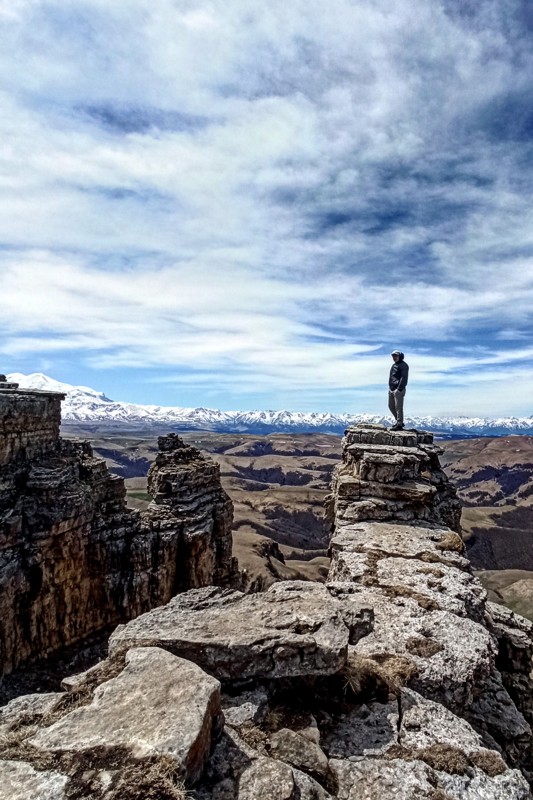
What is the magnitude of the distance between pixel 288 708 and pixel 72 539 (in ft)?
61.7

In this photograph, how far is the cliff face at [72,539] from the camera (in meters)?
20.4

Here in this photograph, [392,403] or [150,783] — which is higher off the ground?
[392,403]

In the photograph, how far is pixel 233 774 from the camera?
4.76 m

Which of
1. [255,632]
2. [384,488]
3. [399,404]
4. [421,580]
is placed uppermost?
[399,404]

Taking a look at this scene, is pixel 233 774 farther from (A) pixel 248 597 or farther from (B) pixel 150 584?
(B) pixel 150 584

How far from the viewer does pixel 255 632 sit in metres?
6.79

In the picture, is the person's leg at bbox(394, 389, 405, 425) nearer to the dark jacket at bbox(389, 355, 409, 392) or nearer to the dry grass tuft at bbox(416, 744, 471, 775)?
the dark jacket at bbox(389, 355, 409, 392)

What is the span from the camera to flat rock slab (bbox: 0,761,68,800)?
12.9 feet

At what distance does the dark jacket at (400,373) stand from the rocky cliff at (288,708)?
11.3 meters

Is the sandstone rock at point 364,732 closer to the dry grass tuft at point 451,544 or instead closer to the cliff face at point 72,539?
the dry grass tuft at point 451,544

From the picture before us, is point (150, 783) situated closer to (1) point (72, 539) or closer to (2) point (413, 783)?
(2) point (413, 783)

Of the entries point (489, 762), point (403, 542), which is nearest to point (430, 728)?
point (489, 762)

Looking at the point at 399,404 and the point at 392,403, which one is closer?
the point at 399,404

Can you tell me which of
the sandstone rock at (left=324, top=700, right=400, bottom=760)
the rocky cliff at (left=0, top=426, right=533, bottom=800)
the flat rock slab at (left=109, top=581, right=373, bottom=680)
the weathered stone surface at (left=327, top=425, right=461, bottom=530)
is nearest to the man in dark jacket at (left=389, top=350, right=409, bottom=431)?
the weathered stone surface at (left=327, top=425, right=461, bottom=530)
